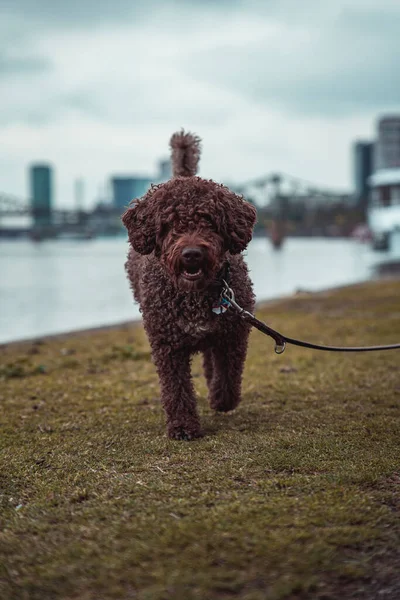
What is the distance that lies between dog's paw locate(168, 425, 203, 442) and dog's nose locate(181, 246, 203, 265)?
3.68ft

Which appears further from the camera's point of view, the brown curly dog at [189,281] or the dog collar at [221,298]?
the dog collar at [221,298]

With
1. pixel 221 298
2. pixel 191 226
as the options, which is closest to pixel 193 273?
pixel 191 226

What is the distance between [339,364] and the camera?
683cm

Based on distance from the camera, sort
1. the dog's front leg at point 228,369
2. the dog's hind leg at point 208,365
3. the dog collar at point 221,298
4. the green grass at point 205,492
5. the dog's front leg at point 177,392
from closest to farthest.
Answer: the green grass at point 205,492 → the dog collar at point 221,298 → the dog's front leg at point 177,392 → the dog's front leg at point 228,369 → the dog's hind leg at point 208,365

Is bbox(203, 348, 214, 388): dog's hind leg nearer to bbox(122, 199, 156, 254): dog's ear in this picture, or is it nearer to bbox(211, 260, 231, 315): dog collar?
bbox(211, 260, 231, 315): dog collar

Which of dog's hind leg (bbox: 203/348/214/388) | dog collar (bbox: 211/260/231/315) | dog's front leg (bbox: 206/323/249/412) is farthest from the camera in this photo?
dog's hind leg (bbox: 203/348/214/388)

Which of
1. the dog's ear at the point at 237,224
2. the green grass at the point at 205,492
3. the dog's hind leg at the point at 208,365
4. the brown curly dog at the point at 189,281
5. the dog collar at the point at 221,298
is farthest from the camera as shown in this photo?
the dog's hind leg at the point at 208,365

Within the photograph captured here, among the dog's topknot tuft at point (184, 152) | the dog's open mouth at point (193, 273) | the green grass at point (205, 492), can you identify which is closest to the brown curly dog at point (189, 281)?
the dog's open mouth at point (193, 273)

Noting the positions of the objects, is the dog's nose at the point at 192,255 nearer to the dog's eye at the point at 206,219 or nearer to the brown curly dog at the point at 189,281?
the brown curly dog at the point at 189,281

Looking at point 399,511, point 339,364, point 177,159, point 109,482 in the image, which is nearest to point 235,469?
point 109,482

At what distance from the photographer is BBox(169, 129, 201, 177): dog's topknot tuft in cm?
519

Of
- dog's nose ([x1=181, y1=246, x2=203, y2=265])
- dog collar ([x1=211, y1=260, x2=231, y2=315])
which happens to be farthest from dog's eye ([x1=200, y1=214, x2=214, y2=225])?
dog collar ([x1=211, y1=260, x2=231, y2=315])

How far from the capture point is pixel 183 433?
422 centimetres

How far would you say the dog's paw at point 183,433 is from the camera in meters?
4.21
